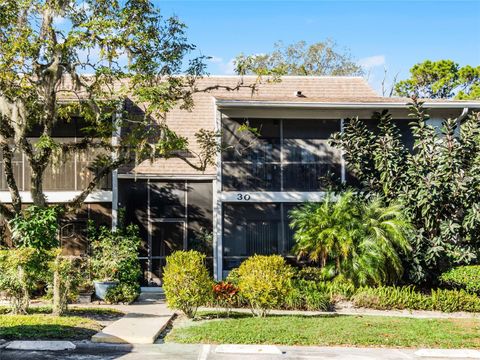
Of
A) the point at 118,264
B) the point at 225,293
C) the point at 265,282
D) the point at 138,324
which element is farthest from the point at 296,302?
the point at 118,264

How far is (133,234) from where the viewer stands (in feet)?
63.2

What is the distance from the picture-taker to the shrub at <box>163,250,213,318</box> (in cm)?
1345

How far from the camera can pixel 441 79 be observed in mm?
46031

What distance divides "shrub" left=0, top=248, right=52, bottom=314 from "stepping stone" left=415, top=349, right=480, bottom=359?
846 centimetres

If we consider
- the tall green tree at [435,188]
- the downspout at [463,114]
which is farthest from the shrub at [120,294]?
the downspout at [463,114]

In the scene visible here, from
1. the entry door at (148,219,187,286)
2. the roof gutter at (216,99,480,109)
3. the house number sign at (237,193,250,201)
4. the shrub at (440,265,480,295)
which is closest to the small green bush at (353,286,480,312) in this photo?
the shrub at (440,265,480,295)

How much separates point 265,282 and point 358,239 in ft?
14.0

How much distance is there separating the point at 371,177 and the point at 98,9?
9479 millimetres

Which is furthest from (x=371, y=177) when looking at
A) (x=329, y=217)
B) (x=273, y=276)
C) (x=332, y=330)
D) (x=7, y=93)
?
(x=7, y=93)

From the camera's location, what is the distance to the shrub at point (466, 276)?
16344mm

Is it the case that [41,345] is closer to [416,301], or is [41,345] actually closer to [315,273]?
[416,301]

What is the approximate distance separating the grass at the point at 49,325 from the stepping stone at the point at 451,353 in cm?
621

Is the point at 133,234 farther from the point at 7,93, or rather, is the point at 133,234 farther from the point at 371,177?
the point at 371,177

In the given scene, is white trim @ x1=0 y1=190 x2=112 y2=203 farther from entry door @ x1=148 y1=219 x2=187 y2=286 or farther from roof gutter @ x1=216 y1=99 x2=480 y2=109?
roof gutter @ x1=216 y1=99 x2=480 y2=109
